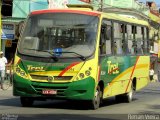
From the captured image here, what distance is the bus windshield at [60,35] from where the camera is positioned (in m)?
15.5

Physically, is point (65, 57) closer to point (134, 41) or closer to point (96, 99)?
point (96, 99)

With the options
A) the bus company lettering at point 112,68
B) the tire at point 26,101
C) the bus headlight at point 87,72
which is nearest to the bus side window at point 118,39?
the bus company lettering at point 112,68

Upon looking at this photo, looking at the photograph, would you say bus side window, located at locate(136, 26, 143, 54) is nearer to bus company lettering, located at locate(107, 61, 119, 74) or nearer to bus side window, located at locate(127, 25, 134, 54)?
bus side window, located at locate(127, 25, 134, 54)

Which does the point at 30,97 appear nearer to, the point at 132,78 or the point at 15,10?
the point at 132,78

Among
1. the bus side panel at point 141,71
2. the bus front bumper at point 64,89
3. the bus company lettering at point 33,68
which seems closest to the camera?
the bus front bumper at point 64,89

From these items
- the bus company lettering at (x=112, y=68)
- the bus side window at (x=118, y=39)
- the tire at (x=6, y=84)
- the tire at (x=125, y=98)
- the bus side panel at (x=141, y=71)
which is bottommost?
the tire at (x=6, y=84)

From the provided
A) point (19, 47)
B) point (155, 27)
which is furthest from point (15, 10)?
point (155, 27)

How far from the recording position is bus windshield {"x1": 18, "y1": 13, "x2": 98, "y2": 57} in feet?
50.8

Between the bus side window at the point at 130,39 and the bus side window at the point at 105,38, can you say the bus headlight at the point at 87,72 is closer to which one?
the bus side window at the point at 105,38

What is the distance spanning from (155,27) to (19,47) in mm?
54294

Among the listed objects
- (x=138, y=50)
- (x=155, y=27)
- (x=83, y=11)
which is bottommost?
(x=155, y=27)

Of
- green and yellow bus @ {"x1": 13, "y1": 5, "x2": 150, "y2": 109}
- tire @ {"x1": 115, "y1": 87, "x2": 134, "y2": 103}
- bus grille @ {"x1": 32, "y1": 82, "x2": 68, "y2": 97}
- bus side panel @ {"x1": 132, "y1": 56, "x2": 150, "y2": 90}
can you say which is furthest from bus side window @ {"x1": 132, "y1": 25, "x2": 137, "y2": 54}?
bus grille @ {"x1": 32, "y1": 82, "x2": 68, "y2": 97}

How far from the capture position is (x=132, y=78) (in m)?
20.3

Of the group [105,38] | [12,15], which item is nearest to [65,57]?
[105,38]
